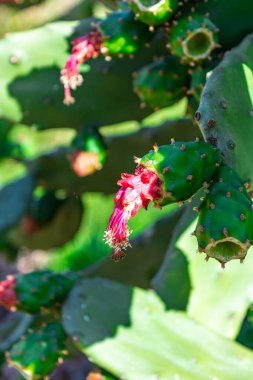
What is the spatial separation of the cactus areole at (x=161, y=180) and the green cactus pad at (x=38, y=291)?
0.80 m

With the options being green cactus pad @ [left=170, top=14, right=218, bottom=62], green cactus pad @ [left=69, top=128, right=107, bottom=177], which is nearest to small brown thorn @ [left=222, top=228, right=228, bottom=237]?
green cactus pad @ [left=170, top=14, right=218, bottom=62]

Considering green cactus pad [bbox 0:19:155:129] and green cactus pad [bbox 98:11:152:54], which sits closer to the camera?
green cactus pad [bbox 98:11:152:54]

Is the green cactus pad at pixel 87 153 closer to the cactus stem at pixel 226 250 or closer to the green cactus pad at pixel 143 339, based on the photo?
the green cactus pad at pixel 143 339

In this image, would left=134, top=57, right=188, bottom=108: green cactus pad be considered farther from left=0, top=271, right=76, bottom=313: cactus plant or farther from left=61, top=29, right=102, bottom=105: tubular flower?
left=0, top=271, right=76, bottom=313: cactus plant

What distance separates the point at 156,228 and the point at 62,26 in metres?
0.71

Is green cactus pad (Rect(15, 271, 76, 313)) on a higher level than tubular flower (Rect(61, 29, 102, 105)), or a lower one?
lower

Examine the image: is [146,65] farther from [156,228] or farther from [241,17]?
[156,228]

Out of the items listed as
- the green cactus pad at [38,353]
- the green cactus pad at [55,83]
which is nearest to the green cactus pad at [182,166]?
the green cactus pad at [38,353]

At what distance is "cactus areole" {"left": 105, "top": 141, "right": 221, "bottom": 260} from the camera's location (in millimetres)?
1305

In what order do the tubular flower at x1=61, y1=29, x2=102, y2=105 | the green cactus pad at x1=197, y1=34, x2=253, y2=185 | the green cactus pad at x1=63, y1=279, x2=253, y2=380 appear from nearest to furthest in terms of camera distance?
1. the green cactus pad at x1=197, y1=34, x2=253, y2=185
2. the green cactus pad at x1=63, y1=279, x2=253, y2=380
3. the tubular flower at x1=61, y1=29, x2=102, y2=105

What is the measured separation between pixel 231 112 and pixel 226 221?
1.01ft

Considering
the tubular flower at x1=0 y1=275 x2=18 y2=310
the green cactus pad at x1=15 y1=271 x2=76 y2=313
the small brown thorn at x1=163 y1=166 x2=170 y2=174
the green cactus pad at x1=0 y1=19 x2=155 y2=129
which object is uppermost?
the green cactus pad at x1=0 y1=19 x2=155 y2=129

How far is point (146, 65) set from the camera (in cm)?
223

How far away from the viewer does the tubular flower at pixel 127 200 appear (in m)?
1.30
